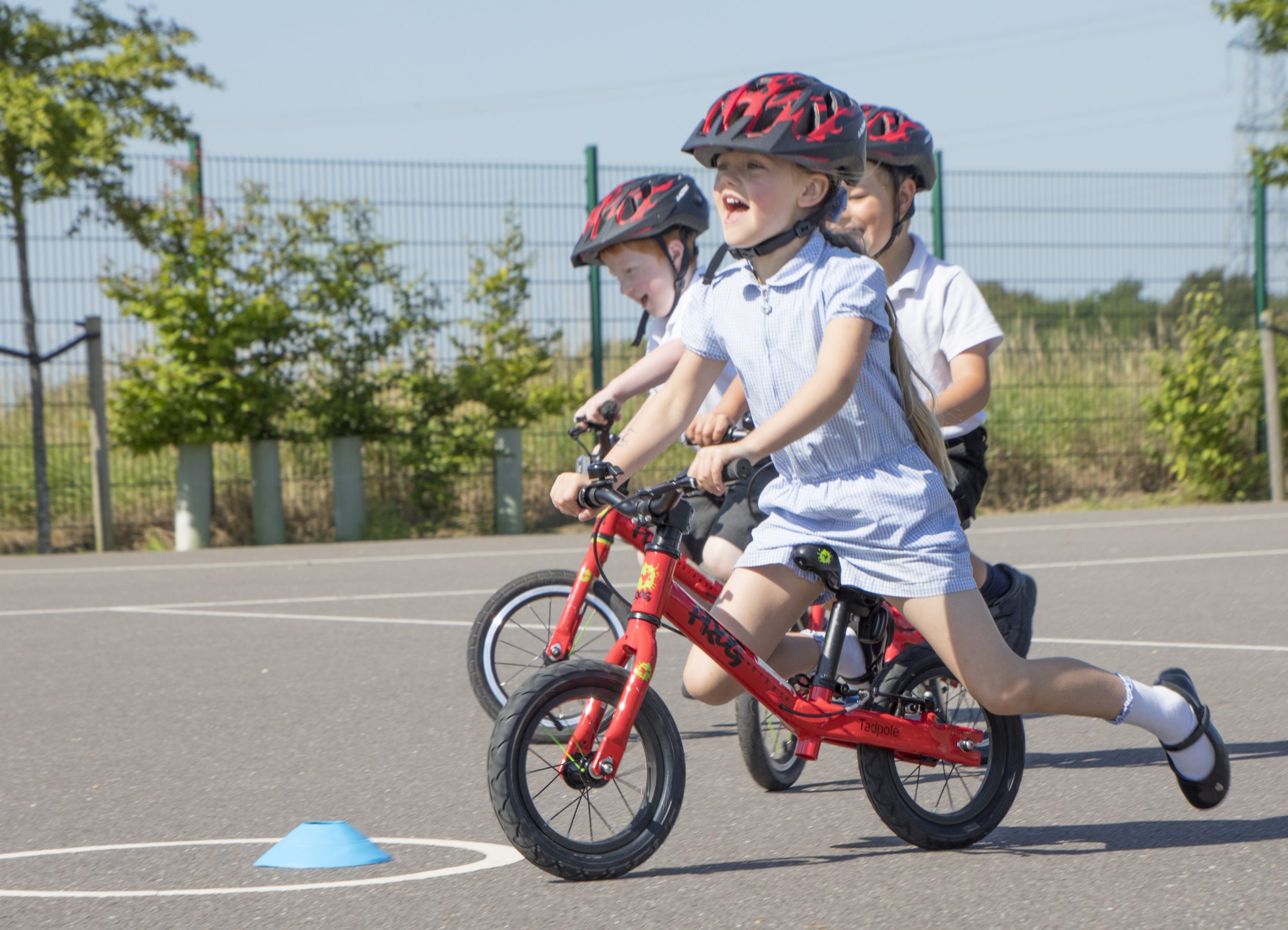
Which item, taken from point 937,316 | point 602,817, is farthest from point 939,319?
point 602,817

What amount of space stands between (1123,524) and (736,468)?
10227 mm

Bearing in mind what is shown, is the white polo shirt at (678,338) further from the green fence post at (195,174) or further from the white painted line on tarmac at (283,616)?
the green fence post at (195,174)

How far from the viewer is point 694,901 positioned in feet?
11.7

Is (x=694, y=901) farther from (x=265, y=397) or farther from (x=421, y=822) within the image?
(x=265, y=397)

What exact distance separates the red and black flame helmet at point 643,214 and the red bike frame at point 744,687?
1973 millimetres

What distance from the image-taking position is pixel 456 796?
4.62 metres

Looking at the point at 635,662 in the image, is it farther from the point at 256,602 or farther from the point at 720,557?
the point at 256,602

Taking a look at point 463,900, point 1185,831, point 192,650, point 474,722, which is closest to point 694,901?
point 463,900

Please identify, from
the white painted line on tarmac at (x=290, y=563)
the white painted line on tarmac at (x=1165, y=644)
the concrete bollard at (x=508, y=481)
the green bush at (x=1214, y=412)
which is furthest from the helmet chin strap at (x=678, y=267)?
the green bush at (x=1214, y=412)

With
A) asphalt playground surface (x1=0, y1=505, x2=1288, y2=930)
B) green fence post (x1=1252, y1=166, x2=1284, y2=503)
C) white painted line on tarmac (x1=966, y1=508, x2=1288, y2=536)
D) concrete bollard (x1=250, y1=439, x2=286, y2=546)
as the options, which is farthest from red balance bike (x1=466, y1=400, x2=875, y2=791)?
green fence post (x1=1252, y1=166, x2=1284, y2=503)

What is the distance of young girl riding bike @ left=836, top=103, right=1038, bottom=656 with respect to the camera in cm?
471

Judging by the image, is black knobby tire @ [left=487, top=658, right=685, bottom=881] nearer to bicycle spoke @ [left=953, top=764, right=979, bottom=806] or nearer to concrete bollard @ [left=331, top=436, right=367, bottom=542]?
bicycle spoke @ [left=953, top=764, right=979, bottom=806]

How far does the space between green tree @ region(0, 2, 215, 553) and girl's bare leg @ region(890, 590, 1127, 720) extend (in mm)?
10307

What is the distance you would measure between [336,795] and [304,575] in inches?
239
